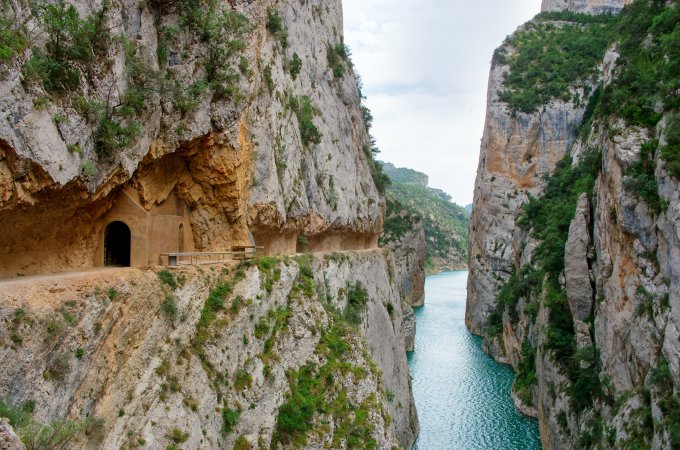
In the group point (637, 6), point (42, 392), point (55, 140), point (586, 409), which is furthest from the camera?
point (637, 6)

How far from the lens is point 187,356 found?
13945 mm

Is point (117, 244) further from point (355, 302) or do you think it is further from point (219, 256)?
point (355, 302)

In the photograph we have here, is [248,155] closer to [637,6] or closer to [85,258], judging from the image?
[85,258]

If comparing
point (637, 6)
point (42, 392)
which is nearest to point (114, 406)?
point (42, 392)

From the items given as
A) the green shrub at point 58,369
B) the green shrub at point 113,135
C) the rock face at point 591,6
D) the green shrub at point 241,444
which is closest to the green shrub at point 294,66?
the green shrub at point 113,135

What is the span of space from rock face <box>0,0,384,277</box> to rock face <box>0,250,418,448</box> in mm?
1748

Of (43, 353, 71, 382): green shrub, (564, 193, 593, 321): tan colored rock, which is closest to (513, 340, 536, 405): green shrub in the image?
(564, 193, 593, 321): tan colored rock

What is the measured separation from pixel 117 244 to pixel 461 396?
89.6ft

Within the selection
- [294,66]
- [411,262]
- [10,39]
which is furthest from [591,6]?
[10,39]

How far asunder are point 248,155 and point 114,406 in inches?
370

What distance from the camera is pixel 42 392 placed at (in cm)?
1012

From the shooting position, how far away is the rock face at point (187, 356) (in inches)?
412

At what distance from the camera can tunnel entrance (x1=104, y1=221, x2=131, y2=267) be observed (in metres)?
15.2

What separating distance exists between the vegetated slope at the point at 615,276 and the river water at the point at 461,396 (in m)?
1.62
